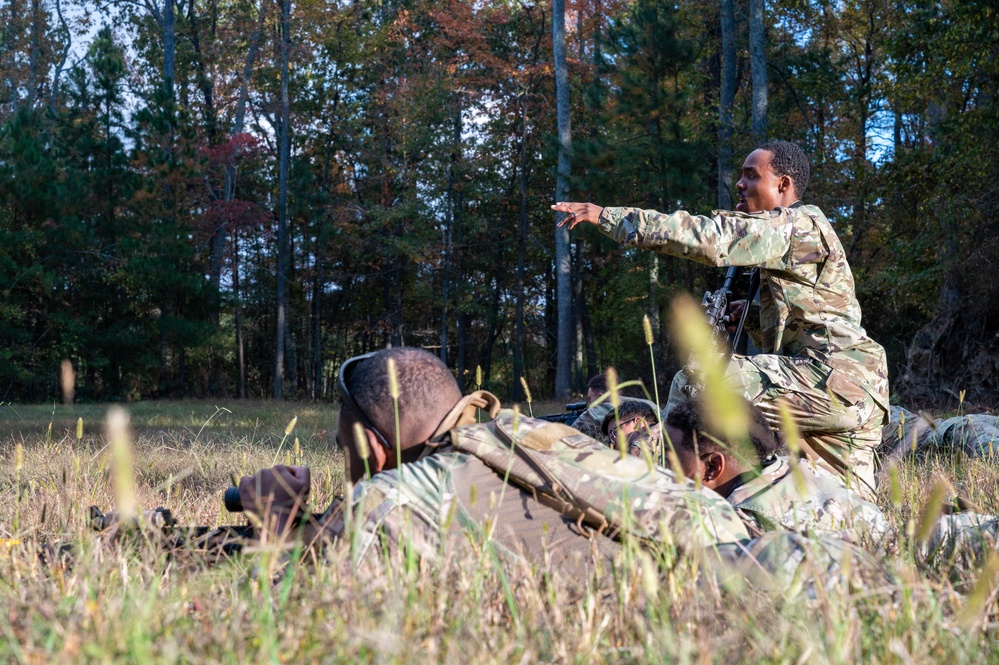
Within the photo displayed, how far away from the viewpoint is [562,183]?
2250 centimetres

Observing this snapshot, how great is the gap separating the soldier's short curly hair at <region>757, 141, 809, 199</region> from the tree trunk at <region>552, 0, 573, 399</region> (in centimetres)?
1737

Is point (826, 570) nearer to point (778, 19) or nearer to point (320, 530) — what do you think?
point (320, 530)

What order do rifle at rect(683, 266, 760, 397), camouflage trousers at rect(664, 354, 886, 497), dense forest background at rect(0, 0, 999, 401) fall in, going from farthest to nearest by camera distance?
dense forest background at rect(0, 0, 999, 401) < rifle at rect(683, 266, 760, 397) < camouflage trousers at rect(664, 354, 886, 497)

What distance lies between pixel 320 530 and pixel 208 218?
25.8 metres

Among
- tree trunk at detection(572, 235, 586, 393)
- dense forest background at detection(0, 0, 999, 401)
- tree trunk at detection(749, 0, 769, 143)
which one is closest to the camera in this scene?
dense forest background at detection(0, 0, 999, 401)

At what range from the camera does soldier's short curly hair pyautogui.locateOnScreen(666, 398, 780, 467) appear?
4273 mm

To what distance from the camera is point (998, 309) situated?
47.0 feet

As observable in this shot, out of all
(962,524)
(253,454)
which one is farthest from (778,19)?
(962,524)

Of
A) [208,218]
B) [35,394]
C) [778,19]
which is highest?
[778,19]

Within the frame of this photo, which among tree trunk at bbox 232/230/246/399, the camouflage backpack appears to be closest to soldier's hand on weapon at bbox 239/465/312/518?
the camouflage backpack

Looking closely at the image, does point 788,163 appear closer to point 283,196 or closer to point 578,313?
point 283,196

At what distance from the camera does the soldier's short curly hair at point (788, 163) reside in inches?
195

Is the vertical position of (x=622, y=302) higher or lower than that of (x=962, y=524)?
higher

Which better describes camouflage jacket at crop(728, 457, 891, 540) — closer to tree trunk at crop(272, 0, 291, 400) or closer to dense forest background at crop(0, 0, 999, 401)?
dense forest background at crop(0, 0, 999, 401)
